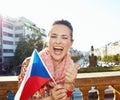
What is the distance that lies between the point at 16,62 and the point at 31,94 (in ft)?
158

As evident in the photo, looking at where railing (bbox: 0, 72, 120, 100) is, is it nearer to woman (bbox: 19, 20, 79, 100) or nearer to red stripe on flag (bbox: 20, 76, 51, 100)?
woman (bbox: 19, 20, 79, 100)

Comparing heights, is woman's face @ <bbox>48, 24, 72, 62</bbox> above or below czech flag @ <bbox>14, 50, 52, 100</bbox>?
above

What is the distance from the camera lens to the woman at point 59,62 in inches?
70.8

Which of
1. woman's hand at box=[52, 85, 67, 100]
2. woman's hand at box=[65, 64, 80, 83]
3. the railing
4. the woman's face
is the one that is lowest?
the railing

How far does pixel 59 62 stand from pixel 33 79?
35cm

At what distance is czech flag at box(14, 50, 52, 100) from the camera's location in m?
1.70

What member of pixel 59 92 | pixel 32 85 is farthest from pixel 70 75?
pixel 32 85

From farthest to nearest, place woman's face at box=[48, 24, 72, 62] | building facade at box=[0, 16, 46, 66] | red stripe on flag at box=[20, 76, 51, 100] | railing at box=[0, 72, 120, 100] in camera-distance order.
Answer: building facade at box=[0, 16, 46, 66] < railing at box=[0, 72, 120, 100] < woman's face at box=[48, 24, 72, 62] < red stripe on flag at box=[20, 76, 51, 100]

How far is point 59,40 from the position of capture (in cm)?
191

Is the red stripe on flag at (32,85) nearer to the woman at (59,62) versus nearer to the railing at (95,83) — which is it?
the woman at (59,62)

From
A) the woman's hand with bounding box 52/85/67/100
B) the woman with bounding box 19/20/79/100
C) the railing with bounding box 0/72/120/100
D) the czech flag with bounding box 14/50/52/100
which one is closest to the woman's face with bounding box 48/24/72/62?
the woman with bounding box 19/20/79/100

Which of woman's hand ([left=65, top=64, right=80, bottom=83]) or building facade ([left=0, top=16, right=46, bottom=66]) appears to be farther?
building facade ([left=0, top=16, right=46, bottom=66])

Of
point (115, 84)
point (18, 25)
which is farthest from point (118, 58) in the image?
point (115, 84)

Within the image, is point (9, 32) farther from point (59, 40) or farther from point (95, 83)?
point (59, 40)
